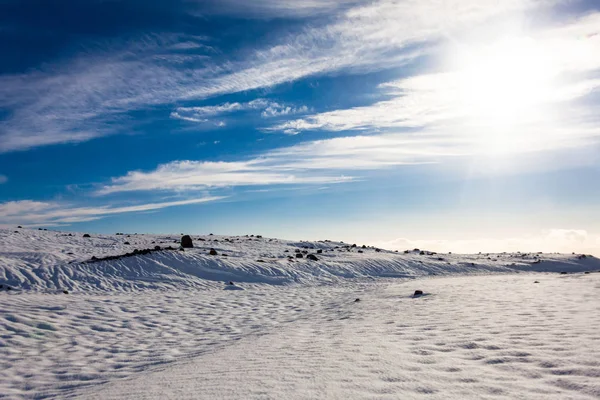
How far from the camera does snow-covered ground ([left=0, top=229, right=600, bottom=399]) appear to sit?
4.60 meters

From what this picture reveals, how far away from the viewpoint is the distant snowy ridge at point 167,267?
717 inches

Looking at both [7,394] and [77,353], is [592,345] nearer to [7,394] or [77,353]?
[7,394]

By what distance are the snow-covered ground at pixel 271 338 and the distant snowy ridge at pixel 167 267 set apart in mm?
150

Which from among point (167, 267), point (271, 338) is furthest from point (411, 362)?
point (167, 267)

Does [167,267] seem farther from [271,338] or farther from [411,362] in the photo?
[411,362]

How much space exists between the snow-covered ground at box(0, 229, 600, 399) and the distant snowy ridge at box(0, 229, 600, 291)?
150mm

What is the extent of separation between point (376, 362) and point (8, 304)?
486 inches

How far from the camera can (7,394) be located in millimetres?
6254

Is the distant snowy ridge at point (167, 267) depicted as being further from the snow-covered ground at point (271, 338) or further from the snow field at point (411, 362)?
the snow field at point (411, 362)

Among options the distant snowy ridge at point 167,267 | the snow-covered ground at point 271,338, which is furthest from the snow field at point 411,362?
the distant snowy ridge at point 167,267

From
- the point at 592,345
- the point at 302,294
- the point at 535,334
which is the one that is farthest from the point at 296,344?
the point at 302,294

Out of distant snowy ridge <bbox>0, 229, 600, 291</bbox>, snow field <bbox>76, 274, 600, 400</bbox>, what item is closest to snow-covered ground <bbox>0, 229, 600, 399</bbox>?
snow field <bbox>76, 274, 600, 400</bbox>

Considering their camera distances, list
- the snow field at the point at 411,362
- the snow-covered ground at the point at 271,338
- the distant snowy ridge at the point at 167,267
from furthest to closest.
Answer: the distant snowy ridge at the point at 167,267 < the snow-covered ground at the point at 271,338 < the snow field at the point at 411,362

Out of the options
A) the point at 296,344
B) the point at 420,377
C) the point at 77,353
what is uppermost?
the point at 420,377
